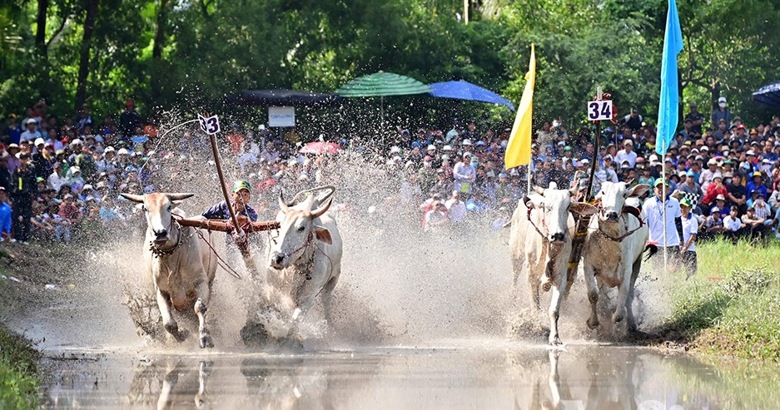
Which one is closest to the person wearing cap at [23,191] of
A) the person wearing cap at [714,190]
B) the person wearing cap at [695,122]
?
the person wearing cap at [714,190]

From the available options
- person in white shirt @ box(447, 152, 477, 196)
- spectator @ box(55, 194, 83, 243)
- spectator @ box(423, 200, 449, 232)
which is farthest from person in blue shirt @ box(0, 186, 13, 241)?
person in white shirt @ box(447, 152, 477, 196)

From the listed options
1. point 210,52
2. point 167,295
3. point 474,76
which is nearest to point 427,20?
point 474,76

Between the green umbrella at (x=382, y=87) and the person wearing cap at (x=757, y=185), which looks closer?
the person wearing cap at (x=757, y=185)

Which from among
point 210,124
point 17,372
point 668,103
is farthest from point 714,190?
point 17,372

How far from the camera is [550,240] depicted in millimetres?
14844

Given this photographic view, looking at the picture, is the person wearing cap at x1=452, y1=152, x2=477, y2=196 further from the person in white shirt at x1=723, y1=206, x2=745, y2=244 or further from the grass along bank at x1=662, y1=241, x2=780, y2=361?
the grass along bank at x1=662, y1=241, x2=780, y2=361

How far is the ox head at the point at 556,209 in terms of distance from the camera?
14.8m

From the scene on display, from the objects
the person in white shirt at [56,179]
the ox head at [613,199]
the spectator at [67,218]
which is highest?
the ox head at [613,199]

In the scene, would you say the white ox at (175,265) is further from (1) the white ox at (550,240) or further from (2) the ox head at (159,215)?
(1) the white ox at (550,240)

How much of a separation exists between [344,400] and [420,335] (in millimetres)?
5071

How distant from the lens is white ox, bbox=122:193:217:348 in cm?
1418

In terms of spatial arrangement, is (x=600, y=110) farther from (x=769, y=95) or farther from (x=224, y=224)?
(x=769, y=95)

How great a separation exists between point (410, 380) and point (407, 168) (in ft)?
38.6

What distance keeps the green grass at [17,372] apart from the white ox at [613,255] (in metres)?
5.91
